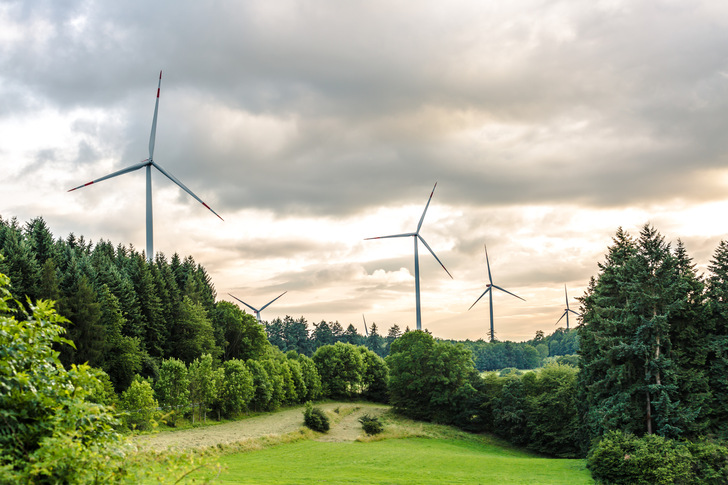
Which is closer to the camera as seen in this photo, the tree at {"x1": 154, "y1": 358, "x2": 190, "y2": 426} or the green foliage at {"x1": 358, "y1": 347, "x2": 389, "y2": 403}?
the tree at {"x1": 154, "y1": 358, "x2": 190, "y2": 426}

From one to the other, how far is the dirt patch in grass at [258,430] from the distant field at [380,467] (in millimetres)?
4170

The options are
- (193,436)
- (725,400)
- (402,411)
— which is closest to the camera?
(725,400)

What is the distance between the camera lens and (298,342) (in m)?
164

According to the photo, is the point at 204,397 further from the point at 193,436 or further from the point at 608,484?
the point at 608,484

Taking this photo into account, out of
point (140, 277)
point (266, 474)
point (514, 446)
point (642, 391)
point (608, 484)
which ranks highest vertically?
point (140, 277)

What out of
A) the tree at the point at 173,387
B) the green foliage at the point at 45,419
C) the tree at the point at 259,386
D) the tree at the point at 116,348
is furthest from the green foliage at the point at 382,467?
the green foliage at the point at 45,419

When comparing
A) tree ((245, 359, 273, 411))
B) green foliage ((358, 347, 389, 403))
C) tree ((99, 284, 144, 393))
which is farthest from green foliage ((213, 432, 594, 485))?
green foliage ((358, 347, 389, 403))

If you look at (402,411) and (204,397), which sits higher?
(204,397)

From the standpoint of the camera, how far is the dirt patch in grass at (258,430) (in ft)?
150

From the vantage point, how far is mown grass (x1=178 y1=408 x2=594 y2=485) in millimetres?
33625

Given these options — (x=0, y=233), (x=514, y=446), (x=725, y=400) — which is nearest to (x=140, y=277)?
Result: (x=0, y=233)

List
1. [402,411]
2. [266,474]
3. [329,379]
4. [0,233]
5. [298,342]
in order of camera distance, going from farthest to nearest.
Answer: [298,342] → [329,379] → [402,411] → [0,233] → [266,474]

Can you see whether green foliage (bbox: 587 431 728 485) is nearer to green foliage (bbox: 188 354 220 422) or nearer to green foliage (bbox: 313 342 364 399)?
green foliage (bbox: 188 354 220 422)

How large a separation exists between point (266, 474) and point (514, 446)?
4298 cm
